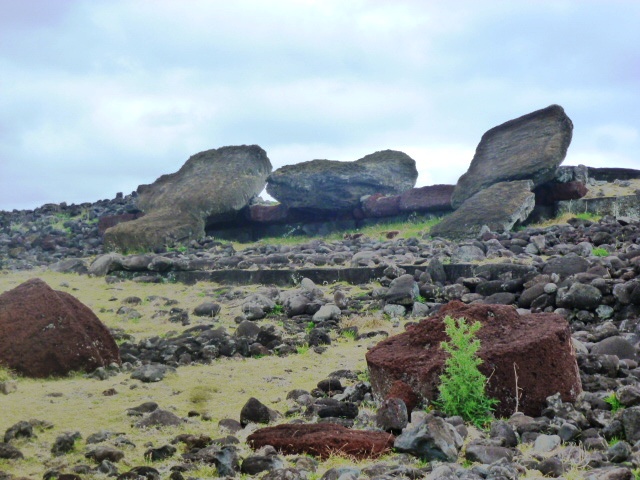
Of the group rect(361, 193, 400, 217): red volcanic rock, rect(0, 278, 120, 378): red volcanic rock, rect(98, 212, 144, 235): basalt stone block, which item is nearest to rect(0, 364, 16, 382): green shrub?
rect(0, 278, 120, 378): red volcanic rock

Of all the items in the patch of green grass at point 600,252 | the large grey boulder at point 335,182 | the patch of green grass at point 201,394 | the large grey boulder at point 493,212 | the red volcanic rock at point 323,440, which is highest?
the large grey boulder at point 335,182

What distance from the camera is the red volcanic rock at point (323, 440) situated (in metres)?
3.79

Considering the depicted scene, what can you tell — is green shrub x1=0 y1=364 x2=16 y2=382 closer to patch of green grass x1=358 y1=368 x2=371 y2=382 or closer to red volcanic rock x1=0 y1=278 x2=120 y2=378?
red volcanic rock x1=0 y1=278 x2=120 y2=378

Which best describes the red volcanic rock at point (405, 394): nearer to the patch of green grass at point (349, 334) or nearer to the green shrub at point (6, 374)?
the patch of green grass at point (349, 334)

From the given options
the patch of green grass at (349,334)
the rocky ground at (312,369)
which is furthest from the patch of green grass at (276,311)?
the patch of green grass at (349,334)

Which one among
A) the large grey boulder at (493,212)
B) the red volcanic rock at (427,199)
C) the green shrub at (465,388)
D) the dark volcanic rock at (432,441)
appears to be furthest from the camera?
the red volcanic rock at (427,199)

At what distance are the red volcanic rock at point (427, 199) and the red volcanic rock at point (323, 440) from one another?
41.6ft

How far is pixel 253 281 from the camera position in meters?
11.0

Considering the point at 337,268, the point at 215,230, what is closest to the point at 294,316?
the point at 337,268

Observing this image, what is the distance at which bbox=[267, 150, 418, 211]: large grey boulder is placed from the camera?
18094 mm

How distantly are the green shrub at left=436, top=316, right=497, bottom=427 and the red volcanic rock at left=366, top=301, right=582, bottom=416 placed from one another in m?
0.14

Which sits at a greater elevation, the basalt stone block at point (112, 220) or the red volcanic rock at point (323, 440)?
the basalt stone block at point (112, 220)

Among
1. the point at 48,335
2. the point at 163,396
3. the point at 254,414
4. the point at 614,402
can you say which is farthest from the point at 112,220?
the point at 614,402

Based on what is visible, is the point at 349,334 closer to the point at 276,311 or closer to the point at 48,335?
the point at 276,311
